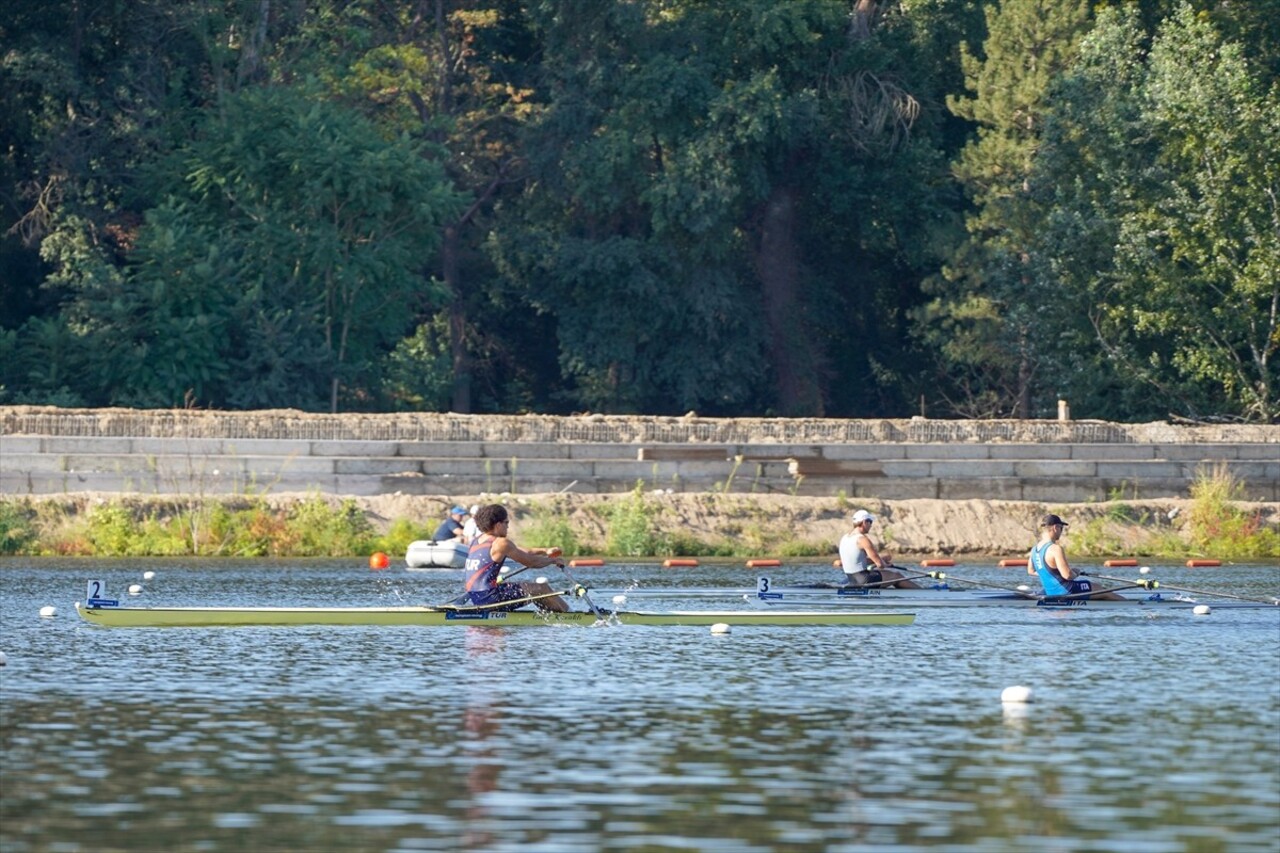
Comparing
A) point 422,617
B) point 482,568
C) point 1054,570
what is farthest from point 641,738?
point 1054,570

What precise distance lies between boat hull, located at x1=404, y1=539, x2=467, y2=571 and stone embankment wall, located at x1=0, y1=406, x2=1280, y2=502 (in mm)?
6649

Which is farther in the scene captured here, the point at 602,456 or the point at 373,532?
the point at 602,456

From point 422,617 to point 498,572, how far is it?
129 cm

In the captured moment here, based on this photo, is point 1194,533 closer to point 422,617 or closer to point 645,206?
point 422,617

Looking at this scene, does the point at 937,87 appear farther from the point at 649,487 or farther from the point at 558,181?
the point at 649,487

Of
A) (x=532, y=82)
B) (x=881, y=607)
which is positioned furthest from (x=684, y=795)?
(x=532, y=82)

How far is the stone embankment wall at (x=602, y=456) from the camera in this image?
150 feet

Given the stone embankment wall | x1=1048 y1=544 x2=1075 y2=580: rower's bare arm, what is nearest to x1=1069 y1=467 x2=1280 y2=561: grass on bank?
the stone embankment wall

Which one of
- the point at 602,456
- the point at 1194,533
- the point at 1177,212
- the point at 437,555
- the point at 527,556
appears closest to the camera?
the point at 527,556

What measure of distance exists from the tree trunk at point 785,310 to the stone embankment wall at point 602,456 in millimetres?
19092

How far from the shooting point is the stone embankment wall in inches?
1804

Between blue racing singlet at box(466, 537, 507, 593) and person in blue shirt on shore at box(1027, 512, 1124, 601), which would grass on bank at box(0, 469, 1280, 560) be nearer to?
person in blue shirt on shore at box(1027, 512, 1124, 601)

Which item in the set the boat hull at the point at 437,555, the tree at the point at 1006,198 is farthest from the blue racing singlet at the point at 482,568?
the tree at the point at 1006,198

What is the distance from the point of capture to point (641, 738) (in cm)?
1781
